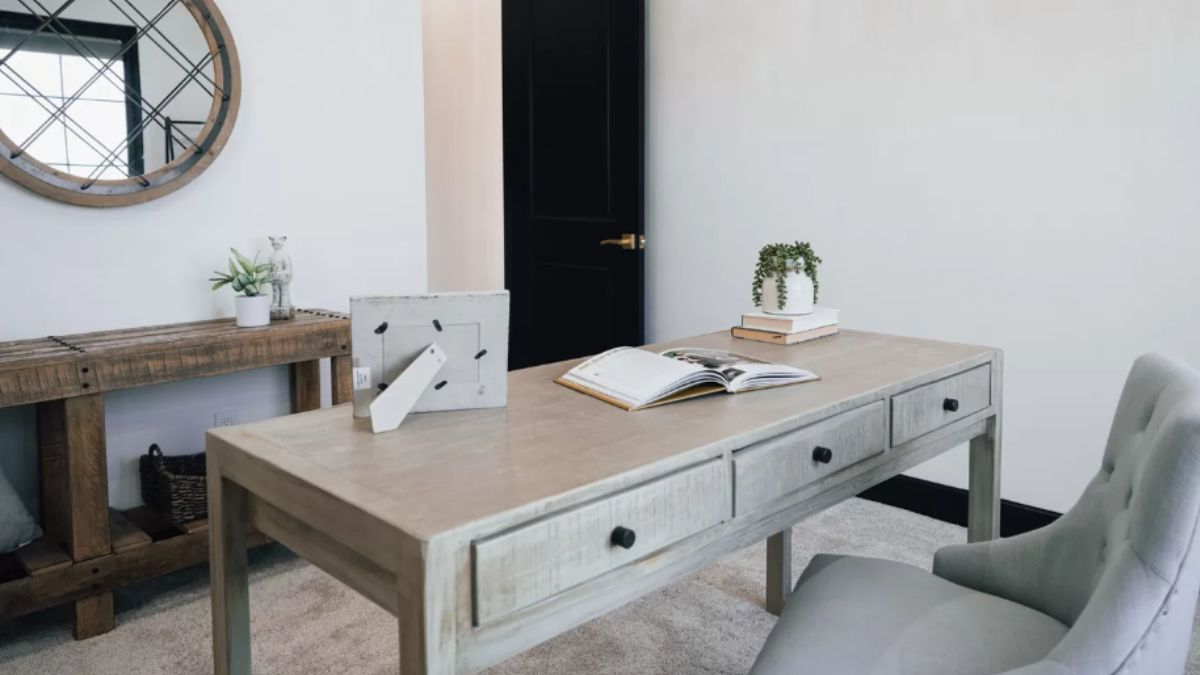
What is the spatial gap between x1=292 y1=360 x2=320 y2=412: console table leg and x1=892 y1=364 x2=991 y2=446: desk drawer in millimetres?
1921

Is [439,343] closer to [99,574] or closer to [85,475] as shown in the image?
[85,475]

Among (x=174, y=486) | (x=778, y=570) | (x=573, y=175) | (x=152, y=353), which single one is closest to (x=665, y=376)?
(x=778, y=570)

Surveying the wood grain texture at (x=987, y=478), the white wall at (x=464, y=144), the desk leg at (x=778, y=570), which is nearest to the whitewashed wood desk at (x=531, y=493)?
the wood grain texture at (x=987, y=478)

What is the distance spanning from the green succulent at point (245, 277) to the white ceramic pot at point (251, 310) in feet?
0.08

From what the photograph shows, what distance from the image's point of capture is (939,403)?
1.91m

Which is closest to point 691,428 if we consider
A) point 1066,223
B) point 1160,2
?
point 1066,223

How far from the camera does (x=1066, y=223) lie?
2.87 metres

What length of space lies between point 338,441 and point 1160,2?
A: 261 cm

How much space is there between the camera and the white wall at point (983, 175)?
8.82ft

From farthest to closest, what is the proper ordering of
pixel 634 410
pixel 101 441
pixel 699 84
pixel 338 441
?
1. pixel 699 84
2. pixel 101 441
3. pixel 634 410
4. pixel 338 441

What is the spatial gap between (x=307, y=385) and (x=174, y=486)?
538mm

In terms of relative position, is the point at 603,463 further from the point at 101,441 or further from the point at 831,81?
the point at 831,81

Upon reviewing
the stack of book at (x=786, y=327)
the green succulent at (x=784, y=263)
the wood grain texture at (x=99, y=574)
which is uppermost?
the green succulent at (x=784, y=263)

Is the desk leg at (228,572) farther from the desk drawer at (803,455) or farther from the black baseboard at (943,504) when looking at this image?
the black baseboard at (943,504)
